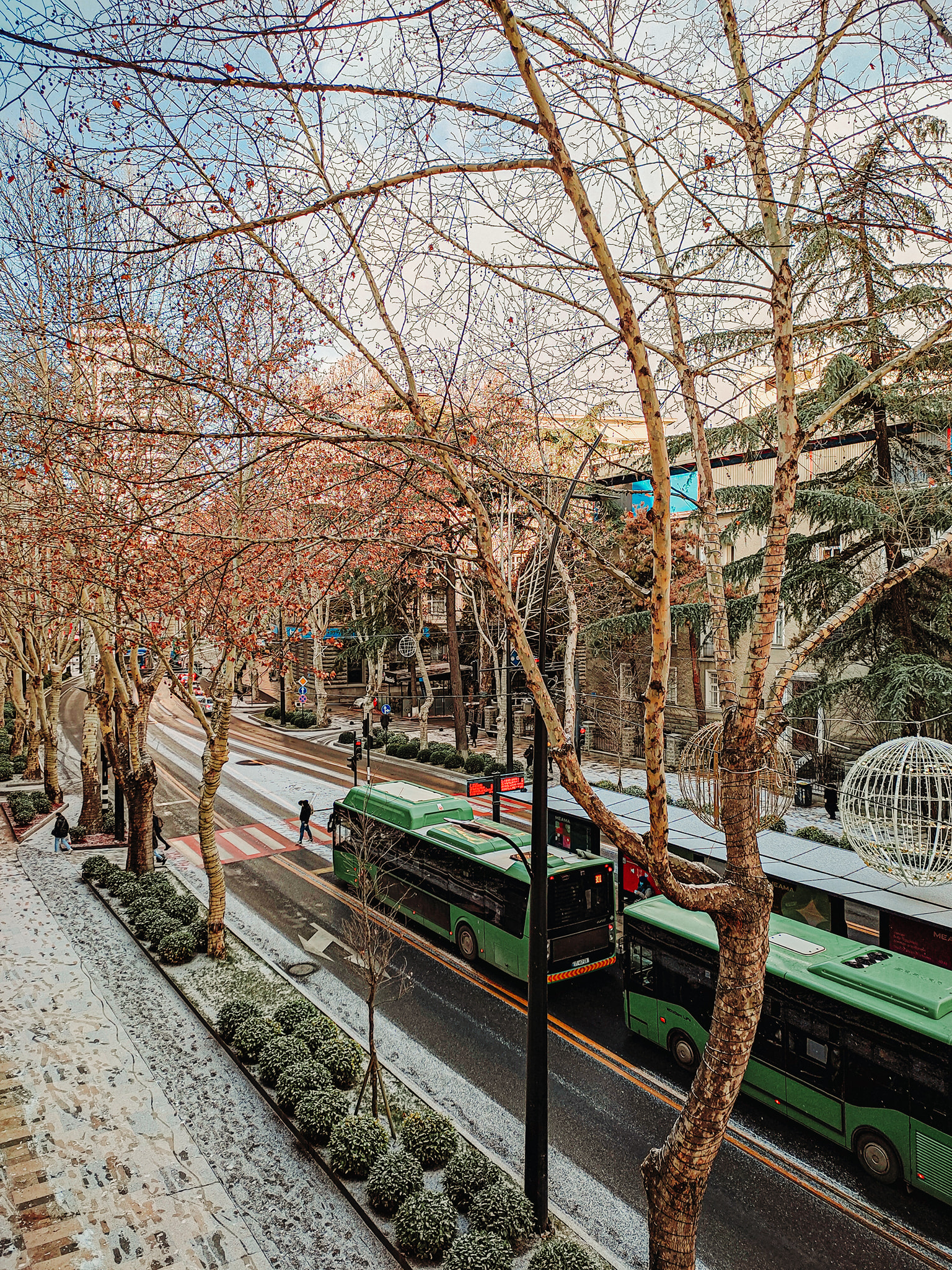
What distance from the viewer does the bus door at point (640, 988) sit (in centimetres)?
1226

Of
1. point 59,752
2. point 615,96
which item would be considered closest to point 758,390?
point 615,96

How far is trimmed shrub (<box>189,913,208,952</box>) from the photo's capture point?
48.6 feet

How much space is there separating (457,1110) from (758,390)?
9680mm

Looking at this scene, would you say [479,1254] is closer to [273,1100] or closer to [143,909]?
[273,1100]

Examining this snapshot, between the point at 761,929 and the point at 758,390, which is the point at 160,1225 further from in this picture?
the point at 758,390

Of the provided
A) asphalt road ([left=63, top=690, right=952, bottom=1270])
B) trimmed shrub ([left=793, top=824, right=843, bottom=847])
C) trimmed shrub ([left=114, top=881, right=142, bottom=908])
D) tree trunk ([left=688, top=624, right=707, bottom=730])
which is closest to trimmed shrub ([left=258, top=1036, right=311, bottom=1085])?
asphalt road ([left=63, top=690, right=952, bottom=1270])

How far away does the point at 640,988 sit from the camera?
12.5m

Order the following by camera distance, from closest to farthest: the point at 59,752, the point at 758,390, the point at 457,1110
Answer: the point at 758,390 < the point at 457,1110 < the point at 59,752

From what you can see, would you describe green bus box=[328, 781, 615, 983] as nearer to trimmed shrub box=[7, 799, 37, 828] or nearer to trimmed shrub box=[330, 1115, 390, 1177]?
trimmed shrub box=[330, 1115, 390, 1177]

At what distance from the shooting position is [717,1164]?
9500 mm

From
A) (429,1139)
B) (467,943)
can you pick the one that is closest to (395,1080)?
(429,1139)

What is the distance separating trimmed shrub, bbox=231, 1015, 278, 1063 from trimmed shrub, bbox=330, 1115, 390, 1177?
2.40m

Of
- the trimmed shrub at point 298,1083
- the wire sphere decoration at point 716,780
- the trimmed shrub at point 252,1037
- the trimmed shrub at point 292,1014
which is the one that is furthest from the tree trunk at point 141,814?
the wire sphere decoration at point 716,780

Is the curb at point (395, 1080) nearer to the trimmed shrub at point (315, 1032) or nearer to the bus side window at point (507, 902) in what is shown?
the trimmed shrub at point (315, 1032)
